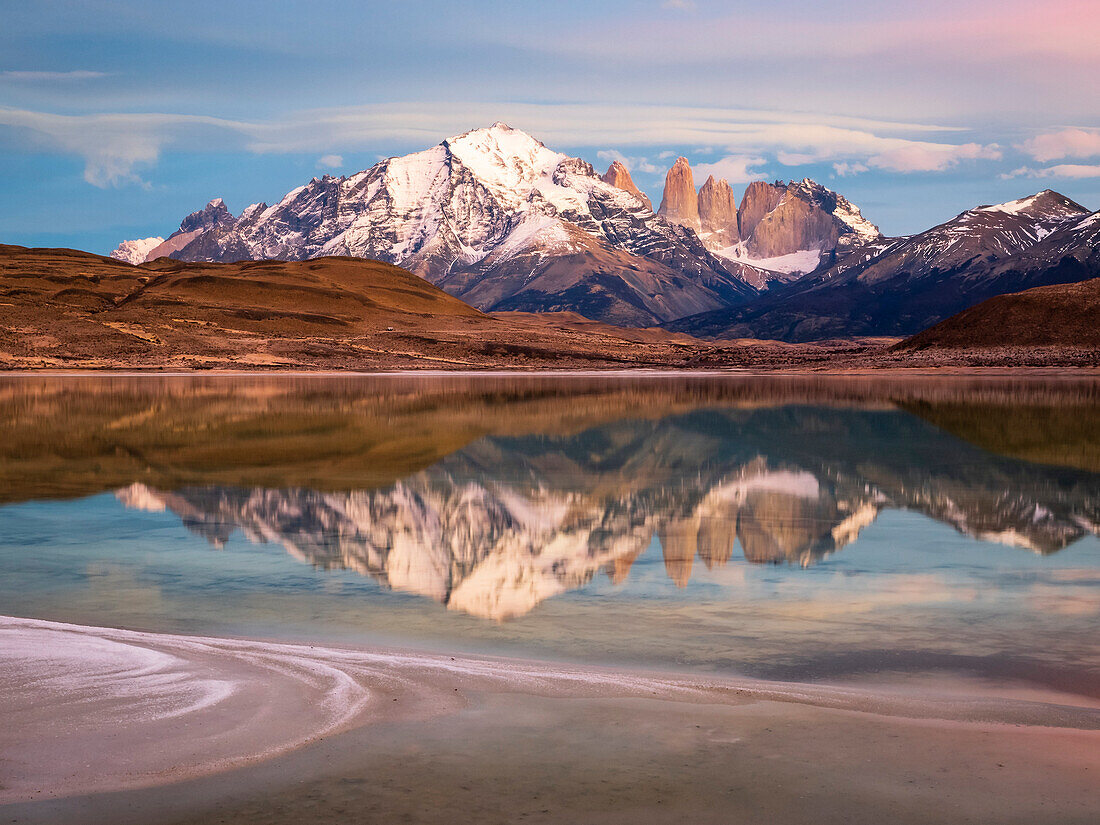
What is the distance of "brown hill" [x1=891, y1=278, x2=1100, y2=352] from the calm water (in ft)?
336

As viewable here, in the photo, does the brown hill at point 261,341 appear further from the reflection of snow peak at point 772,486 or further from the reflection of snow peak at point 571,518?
the reflection of snow peak at point 772,486

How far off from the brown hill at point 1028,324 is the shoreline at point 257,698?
134 meters

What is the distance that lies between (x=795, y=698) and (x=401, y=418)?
41790 mm

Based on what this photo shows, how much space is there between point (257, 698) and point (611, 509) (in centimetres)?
1318

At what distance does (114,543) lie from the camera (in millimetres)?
18250

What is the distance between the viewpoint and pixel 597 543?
18.1 metres

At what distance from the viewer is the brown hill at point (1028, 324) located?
133250mm

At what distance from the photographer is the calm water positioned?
12.2 m

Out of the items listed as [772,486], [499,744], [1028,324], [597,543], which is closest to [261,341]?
[1028,324]

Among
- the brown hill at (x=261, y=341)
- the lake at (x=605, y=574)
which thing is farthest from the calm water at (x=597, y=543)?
the brown hill at (x=261, y=341)

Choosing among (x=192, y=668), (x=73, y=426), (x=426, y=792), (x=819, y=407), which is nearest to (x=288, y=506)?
(x=192, y=668)

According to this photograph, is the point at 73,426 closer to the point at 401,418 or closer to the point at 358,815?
the point at 401,418

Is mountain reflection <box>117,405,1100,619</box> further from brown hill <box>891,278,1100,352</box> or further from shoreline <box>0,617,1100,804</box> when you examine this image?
brown hill <box>891,278,1100,352</box>

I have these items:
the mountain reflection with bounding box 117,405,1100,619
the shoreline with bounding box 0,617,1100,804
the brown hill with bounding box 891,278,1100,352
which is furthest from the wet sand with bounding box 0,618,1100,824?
the brown hill with bounding box 891,278,1100,352
